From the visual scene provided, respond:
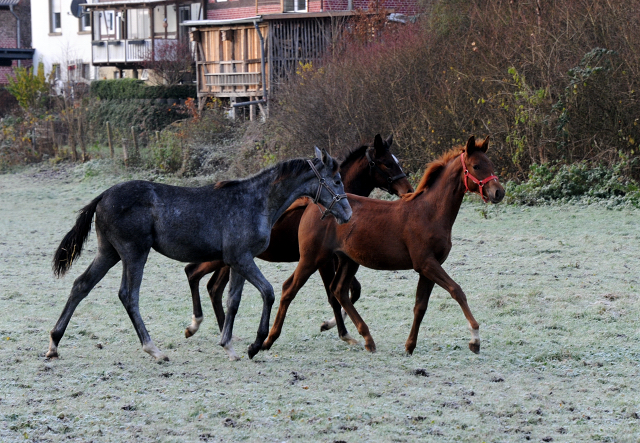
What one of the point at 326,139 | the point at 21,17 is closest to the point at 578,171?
the point at 326,139

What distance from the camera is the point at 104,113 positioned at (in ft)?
133

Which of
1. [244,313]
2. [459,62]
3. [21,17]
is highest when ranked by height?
[21,17]

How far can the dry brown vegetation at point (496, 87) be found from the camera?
1739cm

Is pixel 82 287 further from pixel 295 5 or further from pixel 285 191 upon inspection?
pixel 295 5

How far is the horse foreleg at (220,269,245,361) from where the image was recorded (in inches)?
279

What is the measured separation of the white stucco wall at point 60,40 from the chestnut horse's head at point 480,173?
153ft

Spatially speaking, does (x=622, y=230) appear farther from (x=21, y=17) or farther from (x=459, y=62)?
(x=21, y=17)

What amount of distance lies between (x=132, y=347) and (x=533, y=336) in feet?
11.9

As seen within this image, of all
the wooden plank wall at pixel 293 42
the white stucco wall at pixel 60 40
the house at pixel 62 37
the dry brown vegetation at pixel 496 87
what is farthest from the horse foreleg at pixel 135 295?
the white stucco wall at pixel 60 40

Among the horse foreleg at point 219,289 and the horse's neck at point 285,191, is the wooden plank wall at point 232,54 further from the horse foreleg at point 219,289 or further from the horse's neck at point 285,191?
the horse's neck at point 285,191

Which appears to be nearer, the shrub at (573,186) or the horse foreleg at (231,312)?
the horse foreleg at (231,312)

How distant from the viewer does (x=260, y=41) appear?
33062 millimetres

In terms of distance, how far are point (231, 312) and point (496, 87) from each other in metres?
13.2

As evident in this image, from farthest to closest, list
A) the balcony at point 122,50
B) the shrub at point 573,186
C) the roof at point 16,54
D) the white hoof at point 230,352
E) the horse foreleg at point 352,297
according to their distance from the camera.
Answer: the roof at point 16,54 → the balcony at point 122,50 → the shrub at point 573,186 → the horse foreleg at point 352,297 → the white hoof at point 230,352
